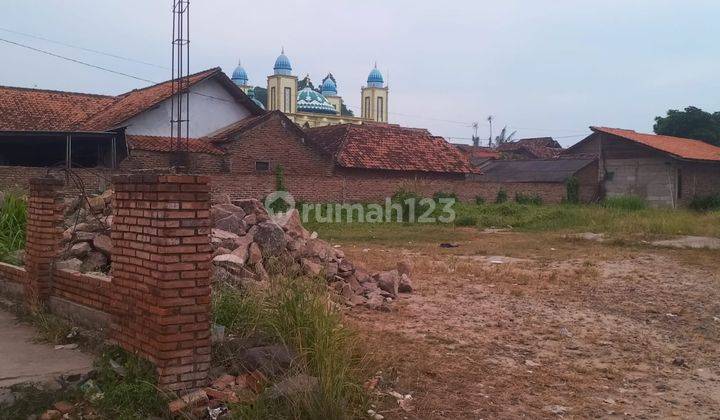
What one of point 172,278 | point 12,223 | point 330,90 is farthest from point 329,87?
point 172,278

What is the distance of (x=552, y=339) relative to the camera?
6238 millimetres

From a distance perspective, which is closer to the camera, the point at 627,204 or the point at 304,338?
the point at 304,338

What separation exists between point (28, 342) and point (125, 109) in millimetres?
18545

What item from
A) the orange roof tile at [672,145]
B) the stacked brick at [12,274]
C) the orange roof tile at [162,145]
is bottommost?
the stacked brick at [12,274]

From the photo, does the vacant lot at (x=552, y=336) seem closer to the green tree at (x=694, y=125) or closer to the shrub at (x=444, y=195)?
the shrub at (x=444, y=195)

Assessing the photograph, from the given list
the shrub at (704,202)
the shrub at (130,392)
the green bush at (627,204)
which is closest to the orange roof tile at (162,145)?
the shrub at (130,392)

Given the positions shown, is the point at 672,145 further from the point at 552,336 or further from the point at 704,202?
the point at 552,336

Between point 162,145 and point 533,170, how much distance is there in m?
20.1

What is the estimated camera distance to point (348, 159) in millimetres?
24906

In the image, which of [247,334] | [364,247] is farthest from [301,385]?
[364,247]

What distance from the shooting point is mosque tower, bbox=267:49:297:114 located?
44312 mm

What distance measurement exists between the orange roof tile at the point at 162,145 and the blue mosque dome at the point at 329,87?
32.4 metres

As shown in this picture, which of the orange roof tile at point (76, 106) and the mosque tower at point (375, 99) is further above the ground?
the mosque tower at point (375, 99)

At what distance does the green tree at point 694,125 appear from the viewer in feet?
117
